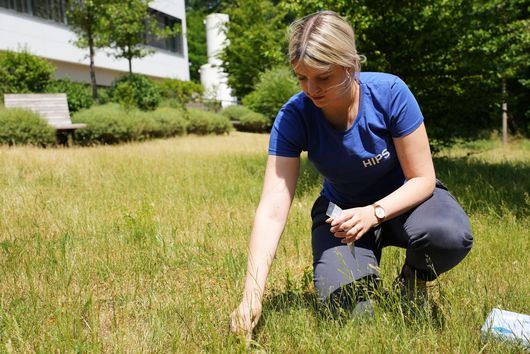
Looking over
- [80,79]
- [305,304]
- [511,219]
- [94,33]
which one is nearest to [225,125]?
[94,33]

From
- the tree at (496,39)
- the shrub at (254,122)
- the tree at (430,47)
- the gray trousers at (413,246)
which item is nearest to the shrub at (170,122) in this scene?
the shrub at (254,122)

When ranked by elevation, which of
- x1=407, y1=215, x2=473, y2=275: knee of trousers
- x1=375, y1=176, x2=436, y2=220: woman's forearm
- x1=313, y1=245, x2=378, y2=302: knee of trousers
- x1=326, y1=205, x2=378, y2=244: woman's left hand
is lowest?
x1=313, y1=245, x2=378, y2=302: knee of trousers

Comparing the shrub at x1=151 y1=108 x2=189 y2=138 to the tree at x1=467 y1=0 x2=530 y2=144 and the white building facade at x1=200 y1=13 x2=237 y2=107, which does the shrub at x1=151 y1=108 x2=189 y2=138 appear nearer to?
the tree at x1=467 y1=0 x2=530 y2=144

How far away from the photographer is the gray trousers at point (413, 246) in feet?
7.82

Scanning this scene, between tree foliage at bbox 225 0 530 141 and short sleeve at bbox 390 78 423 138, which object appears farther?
tree foliage at bbox 225 0 530 141

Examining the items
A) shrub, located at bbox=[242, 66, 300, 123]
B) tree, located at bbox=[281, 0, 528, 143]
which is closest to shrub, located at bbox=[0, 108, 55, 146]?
tree, located at bbox=[281, 0, 528, 143]

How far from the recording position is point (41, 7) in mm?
23656

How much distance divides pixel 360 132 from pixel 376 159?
0.51 feet

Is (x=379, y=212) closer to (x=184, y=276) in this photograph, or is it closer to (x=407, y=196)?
(x=407, y=196)

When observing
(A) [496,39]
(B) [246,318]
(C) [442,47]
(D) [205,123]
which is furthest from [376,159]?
(D) [205,123]

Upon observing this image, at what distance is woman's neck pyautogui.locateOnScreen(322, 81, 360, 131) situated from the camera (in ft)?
8.18

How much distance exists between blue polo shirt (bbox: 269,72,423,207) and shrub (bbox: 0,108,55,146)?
950 cm

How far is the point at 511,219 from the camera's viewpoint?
4.17m

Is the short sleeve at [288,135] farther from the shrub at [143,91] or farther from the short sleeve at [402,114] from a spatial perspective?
the shrub at [143,91]
